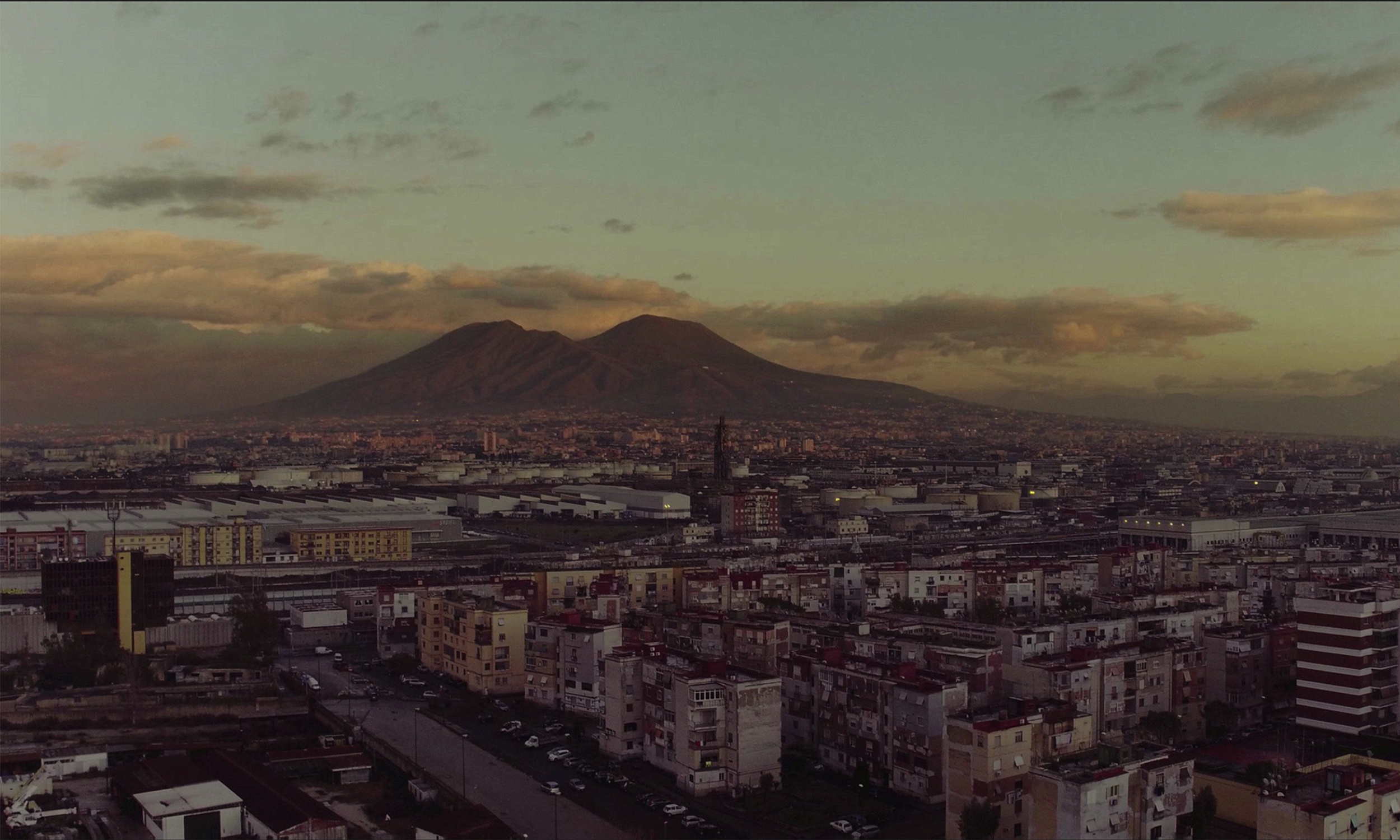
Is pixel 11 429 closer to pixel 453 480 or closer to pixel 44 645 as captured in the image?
pixel 453 480

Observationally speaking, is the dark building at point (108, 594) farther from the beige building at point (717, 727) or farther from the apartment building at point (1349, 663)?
the apartment building at point (1349, 663)

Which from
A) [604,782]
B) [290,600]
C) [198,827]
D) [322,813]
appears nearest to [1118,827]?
[604,782]

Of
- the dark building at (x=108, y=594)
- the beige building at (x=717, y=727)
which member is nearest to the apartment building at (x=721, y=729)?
the beige building at (x=717, y=727)

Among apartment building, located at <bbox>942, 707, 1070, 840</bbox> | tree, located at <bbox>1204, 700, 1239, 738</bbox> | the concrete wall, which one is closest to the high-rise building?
the concrete wall

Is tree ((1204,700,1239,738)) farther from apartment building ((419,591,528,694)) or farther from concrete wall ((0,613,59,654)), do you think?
concrete wall ((0,613,59,654))

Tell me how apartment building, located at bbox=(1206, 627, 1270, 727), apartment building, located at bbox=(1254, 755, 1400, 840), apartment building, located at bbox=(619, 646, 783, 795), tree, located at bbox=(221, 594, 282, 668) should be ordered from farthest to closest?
1. tree, located at bbox=(221, 594, 282, 668)
2. apartment building, located at bbox=(1206, 627, 1270, 727)
3. apartment building, located at bbox=(619, 646, 783, 795)
4. apartment building, located at bbox=(1254, 755, 1400, 840)
